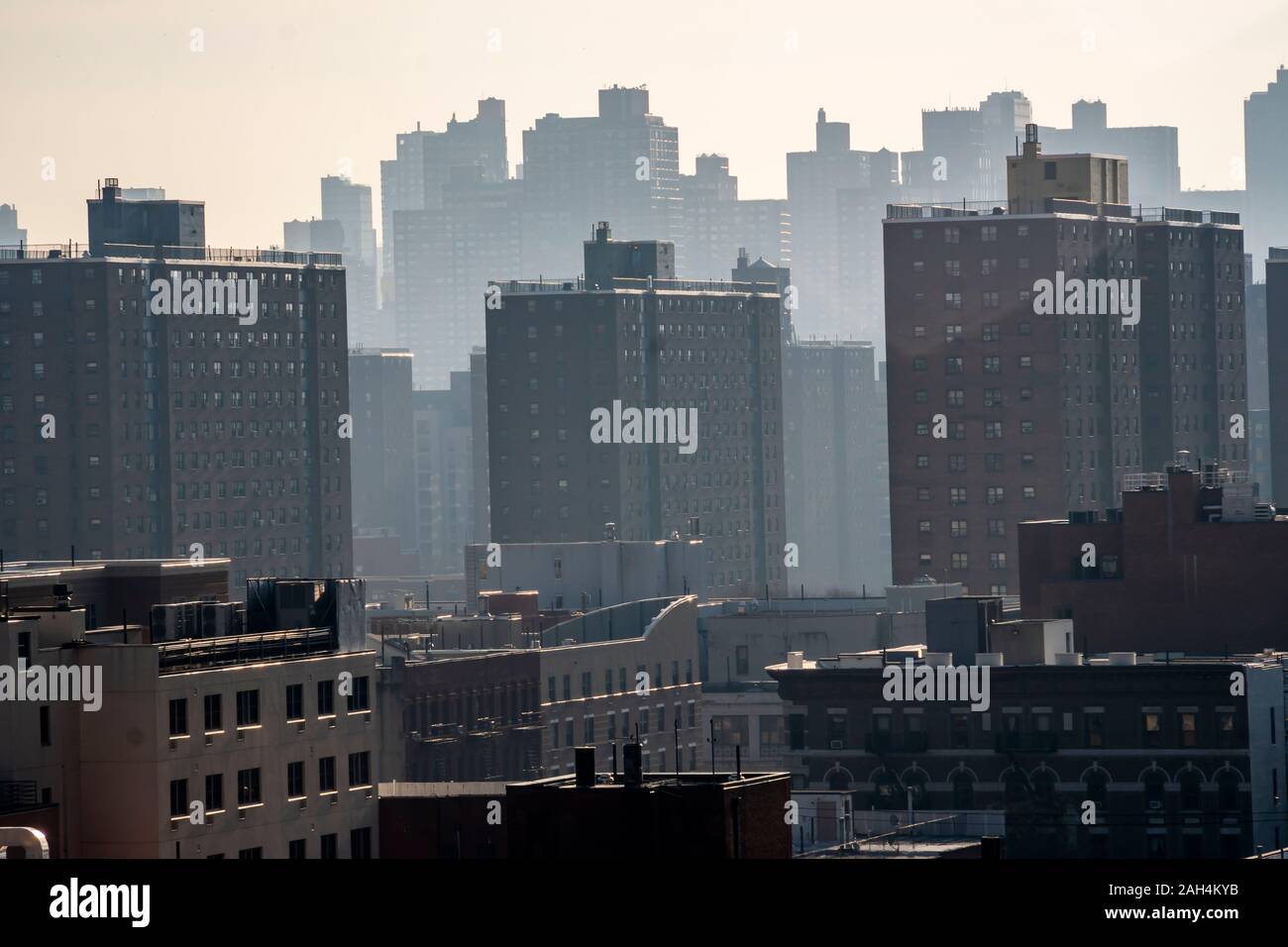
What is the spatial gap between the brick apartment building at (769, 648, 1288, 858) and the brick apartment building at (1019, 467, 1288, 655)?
1373 centimetres

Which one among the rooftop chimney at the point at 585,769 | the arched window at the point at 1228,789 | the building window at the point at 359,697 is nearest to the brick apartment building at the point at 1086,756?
the arched window at the point at 1228,789

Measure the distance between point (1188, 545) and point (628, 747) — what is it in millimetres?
68320

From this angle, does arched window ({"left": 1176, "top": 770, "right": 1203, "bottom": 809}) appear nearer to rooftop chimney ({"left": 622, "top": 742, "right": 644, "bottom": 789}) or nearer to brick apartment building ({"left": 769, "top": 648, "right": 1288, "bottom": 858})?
brick apartment building ({"left": 769, "top": 648, "right": 1288, "bottom": 858})

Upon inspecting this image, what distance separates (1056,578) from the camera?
5418 inches

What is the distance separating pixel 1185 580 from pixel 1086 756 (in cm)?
2306

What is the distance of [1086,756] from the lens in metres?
108

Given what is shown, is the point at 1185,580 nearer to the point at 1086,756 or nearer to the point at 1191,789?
the point at 1086,756

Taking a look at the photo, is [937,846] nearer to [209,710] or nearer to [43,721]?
[209,710]

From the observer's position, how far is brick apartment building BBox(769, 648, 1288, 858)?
104m

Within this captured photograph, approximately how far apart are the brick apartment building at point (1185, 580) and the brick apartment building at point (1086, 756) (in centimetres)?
1373

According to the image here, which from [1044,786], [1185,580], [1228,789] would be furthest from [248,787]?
[1185,580]

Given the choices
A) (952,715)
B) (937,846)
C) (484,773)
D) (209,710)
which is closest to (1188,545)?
(952,715)

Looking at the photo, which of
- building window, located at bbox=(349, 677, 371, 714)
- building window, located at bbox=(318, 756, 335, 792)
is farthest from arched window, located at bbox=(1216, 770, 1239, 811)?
building window, located at bbox=(318, 756, 335, 792)

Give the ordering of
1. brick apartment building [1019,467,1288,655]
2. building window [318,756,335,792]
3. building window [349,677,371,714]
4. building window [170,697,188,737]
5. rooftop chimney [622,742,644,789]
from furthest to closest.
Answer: brick apartment building [1019,467,1288,655], building window [349,677,371,714], building window [318,756,335,792], building window [170,697,188,737], rooftop chimney [622,742,644,789]
